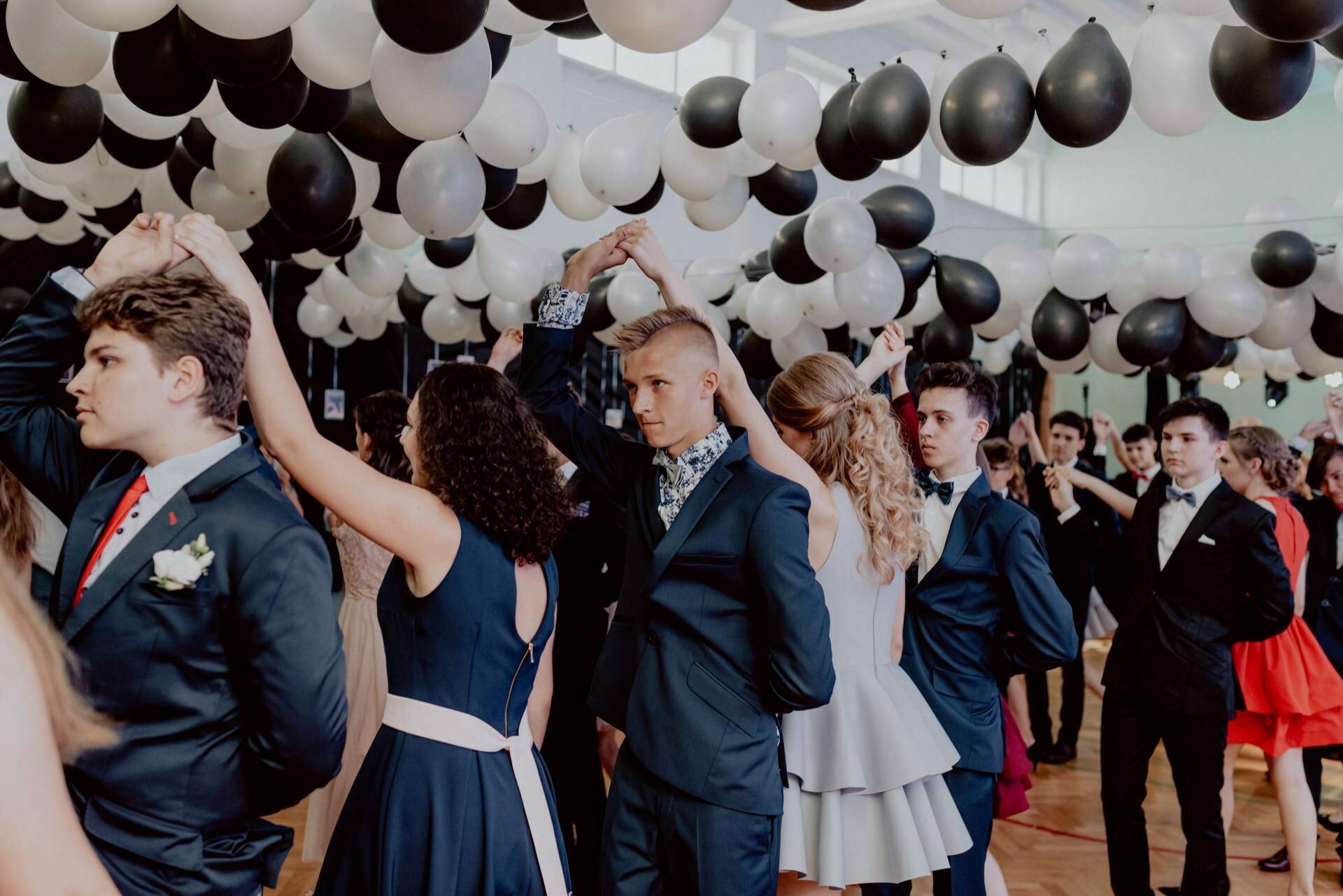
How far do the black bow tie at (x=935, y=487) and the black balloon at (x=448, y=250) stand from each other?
2758 millimetres

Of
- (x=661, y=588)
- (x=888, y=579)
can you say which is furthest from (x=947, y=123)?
(x=661, y=588)

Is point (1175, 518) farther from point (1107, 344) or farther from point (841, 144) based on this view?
point (1107, 344)

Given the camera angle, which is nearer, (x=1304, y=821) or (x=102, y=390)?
(x=102, y=390)

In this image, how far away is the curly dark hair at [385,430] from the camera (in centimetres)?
317

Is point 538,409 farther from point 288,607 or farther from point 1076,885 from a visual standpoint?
point 1076,885

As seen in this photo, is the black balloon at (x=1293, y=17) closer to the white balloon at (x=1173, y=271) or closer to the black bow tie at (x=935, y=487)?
the black bow tie at (x=935, y=487)

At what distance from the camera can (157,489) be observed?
1.40 meters

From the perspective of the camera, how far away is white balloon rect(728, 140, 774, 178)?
166 inches

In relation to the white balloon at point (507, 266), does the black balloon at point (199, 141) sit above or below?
above

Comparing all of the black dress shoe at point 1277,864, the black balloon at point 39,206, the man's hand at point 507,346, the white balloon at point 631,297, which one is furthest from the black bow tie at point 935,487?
the black balloon at point 39,206

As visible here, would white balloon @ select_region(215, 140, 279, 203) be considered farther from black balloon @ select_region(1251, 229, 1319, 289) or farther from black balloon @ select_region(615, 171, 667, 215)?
black balloon @ select_region(1251, 229, 1319, 289)

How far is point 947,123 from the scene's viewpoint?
133 inches

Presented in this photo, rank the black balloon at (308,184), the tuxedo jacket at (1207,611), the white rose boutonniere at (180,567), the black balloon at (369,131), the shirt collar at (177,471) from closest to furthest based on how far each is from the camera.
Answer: the white rose boutonniere at (180,567) → the shirt collar at (177,471) → the tuxedo jacket at (1207,611) → the black balloon at (369,131) → the black balloon at (308,184)

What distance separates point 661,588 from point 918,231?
10.2 feet
